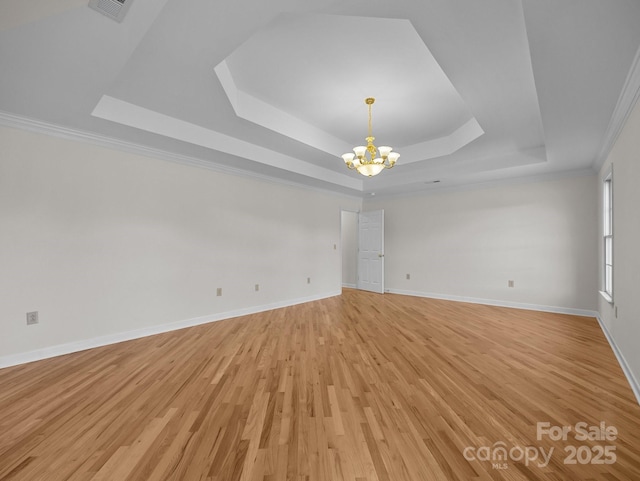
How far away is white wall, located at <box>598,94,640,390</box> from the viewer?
2467 millimetres

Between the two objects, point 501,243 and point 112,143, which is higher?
point 112,143

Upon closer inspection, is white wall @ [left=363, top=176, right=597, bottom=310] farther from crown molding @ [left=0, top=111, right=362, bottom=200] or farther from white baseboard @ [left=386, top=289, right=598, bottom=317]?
crown molding @ [left=0, top=111, right=362, bottom=200]

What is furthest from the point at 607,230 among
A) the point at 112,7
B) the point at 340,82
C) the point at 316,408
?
the point at 112,7

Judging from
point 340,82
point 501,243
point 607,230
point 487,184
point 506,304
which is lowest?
point 506,304

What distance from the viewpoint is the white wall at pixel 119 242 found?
304 cm

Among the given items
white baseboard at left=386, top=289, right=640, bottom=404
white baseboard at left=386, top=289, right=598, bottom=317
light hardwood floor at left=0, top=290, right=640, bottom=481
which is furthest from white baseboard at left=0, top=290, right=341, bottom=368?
white baseboard at left=386, top=289, right=640, bottom=404

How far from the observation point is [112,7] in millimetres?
1740

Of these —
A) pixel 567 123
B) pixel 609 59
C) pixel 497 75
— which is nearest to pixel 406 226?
pixel 567 123

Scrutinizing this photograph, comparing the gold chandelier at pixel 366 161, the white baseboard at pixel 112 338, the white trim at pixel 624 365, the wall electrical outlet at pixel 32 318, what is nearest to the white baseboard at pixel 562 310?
the white trim at pixel 624 365

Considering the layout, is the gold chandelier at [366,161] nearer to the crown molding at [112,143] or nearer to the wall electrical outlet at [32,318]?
the crown molding at [112,143]

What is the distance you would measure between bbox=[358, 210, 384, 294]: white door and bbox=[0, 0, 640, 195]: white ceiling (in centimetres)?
260

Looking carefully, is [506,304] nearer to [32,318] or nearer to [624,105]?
[624,105]

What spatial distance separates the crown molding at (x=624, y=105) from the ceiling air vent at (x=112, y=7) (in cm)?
337

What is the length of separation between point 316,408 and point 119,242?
10.8ft
